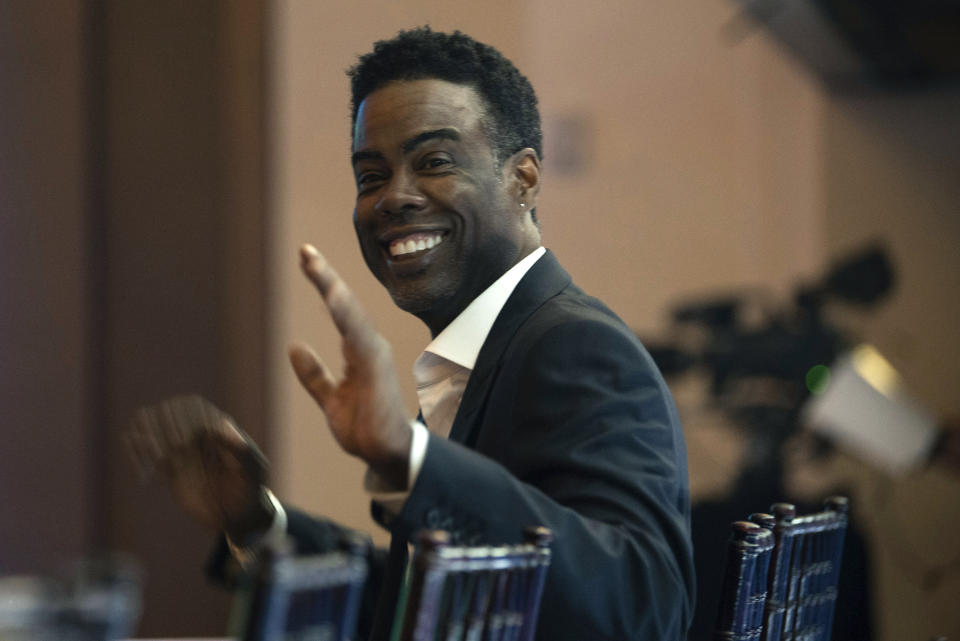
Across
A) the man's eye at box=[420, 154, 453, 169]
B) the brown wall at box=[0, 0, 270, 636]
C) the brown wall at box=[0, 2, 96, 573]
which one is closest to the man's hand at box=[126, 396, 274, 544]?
the man's eye at box=[420, 154, 453, 169]

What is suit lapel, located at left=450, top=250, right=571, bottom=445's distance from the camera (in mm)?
1210

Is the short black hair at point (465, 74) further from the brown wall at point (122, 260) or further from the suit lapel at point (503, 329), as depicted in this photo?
the brown wall at point (122, 260)

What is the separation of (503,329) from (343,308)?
0.39 m

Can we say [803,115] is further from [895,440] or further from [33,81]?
[33,81]

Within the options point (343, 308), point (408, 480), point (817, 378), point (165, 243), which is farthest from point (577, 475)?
point (817, 378)

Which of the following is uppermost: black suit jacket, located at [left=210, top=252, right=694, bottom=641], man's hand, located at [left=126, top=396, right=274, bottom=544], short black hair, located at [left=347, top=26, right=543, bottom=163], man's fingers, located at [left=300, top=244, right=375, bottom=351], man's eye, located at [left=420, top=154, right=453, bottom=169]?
short black hair, located at [left=347, top=26, right=543, bottom=163]

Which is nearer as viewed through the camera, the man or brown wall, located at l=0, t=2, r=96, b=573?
the man

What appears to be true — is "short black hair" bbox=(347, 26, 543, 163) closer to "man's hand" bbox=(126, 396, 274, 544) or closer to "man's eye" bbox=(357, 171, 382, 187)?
"man's eye" bbox=(357, 171, 382, 187)

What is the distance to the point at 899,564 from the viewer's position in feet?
16.4

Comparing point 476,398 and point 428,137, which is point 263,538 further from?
point 428,137

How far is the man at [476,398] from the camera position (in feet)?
3.17

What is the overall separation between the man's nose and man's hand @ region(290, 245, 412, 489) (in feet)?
1.20

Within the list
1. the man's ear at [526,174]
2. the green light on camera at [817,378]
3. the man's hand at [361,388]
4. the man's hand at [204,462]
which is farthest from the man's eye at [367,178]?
the green light on camera at [817,378]

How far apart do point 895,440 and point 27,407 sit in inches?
96.9
